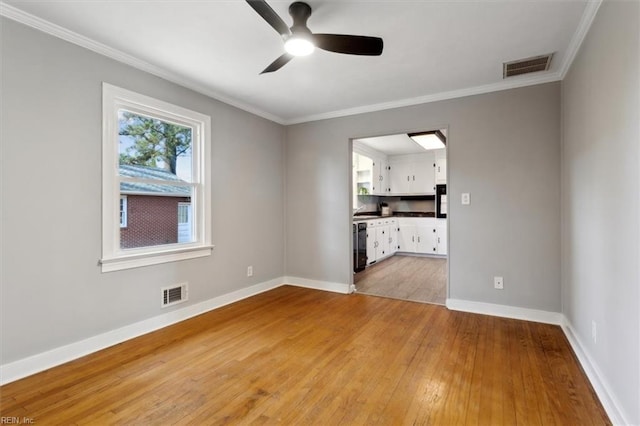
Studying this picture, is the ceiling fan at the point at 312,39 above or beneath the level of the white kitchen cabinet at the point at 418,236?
above

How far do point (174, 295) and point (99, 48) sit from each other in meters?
2.31

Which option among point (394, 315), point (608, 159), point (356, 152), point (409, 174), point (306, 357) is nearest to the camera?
point (608, 159)

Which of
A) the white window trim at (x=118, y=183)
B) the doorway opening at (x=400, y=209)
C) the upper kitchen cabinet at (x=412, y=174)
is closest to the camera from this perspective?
the white window trim at (x=118, y=183)

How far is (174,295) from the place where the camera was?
3.13 m

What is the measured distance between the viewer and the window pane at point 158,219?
283 centimetres

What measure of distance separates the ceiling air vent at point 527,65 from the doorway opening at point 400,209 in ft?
6.74

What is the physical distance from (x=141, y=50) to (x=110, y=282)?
1995mm

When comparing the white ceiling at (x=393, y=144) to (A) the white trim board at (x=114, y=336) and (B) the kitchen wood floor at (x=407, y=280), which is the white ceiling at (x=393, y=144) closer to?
(B) the kitchen wood floor at (x=407, y=280)

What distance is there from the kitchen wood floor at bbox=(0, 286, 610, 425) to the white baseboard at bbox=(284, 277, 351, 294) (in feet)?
3.51

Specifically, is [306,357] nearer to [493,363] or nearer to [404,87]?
[493,363]

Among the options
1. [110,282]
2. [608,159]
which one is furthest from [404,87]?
[110,282]

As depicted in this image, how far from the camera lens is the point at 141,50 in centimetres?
258

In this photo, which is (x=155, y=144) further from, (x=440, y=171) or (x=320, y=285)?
(x=440, y=171)

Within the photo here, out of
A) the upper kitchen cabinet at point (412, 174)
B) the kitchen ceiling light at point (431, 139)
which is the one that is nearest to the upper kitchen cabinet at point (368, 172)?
the upper kitchen cabinet at point (412, 174)
